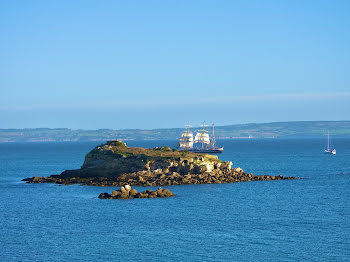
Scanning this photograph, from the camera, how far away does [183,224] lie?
56.9 meters

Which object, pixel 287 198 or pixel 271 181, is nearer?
pixel 287 198

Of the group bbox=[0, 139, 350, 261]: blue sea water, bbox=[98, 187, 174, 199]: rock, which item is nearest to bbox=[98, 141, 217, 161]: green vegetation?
bbox=[0, 139, 350, 261]: blue sea water

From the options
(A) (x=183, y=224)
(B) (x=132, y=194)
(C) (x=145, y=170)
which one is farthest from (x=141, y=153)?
(A) (x=183, y=224)

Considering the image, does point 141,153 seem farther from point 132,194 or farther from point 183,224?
point 183,224

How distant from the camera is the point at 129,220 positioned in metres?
59.2

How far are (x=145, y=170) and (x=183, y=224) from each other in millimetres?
38243

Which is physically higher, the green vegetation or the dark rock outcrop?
the green vegetation

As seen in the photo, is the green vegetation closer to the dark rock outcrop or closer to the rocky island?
the rocky island

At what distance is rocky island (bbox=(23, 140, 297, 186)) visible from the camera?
92062 mm

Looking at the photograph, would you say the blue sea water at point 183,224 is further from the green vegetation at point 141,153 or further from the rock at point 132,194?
the green vegetation at point 141,153

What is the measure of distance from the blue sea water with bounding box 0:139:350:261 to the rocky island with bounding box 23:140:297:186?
6010 millimetres

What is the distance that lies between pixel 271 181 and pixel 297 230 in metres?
43.3

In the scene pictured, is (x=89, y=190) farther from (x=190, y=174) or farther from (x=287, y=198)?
(x=287, y=198)

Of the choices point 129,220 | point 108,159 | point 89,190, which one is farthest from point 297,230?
point 108,159
